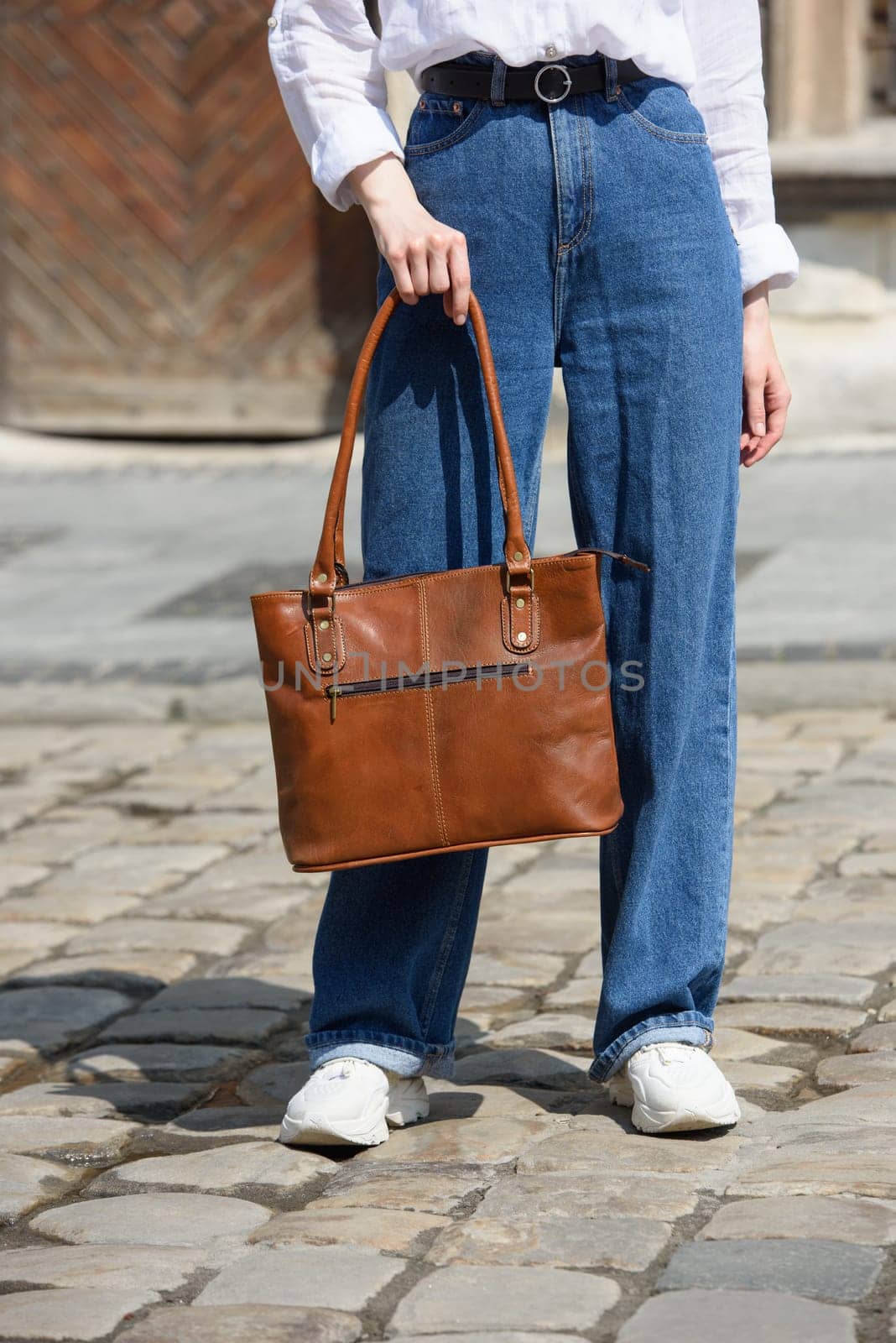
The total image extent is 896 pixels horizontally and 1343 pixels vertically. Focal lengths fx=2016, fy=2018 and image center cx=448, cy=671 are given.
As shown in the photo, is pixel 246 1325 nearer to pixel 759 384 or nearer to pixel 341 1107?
pixel 341 1107

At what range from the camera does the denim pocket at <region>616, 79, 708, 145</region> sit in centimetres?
238

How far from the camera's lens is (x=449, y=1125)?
259 centimetres

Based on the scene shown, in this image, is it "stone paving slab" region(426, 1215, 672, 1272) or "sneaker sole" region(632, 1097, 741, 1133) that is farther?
"sneaker sole" region(632, 1097, 741, 1133)

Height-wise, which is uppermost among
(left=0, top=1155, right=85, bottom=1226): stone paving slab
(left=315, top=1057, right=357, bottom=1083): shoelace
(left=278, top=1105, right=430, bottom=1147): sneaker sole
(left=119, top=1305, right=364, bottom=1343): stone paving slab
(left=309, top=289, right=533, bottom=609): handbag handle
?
(left=309, top=289, right=533, bottom=609): handbag handle

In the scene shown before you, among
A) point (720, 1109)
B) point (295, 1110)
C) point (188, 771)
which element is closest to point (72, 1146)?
point (295, 1110)

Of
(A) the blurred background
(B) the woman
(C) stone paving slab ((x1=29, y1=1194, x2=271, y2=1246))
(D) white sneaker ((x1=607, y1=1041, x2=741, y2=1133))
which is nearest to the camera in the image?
(C) stone paving slab ((x1=29, y1=1194, x2=271, y2=1246))

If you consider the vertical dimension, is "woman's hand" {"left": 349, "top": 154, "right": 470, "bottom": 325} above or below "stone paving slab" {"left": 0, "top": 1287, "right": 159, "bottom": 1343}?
above

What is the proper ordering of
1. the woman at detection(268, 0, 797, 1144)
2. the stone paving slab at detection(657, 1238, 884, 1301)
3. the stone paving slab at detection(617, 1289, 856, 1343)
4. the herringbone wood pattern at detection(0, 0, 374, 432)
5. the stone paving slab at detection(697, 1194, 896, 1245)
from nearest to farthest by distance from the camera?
the stone paving slab at detection(617, 1289, 856, 1343)
the stone paving slab at detection(657, 1238, 884, 1301)
the stone paving slab at detection(697, 1194, 896, 1245)
the woman at detection(268, 0, 797, 1144)
the herringbone wood pattern at detection(0, 0, 374, 432)

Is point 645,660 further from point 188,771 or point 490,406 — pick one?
point 188,771

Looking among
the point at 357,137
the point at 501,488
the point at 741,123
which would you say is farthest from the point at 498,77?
the point at 501,488

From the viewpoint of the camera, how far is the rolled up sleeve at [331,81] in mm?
2385

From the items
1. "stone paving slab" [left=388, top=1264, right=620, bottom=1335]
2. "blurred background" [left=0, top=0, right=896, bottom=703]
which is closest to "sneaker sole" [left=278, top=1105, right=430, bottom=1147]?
"stone paving slab" [left=388, top=1264, right=620, bottom=1335]

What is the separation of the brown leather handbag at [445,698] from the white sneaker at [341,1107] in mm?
329

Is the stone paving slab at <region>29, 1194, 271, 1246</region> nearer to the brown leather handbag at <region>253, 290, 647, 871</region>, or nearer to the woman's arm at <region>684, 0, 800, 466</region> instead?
the brown leather handbag at <region>253, 290, 647, 871</region>
